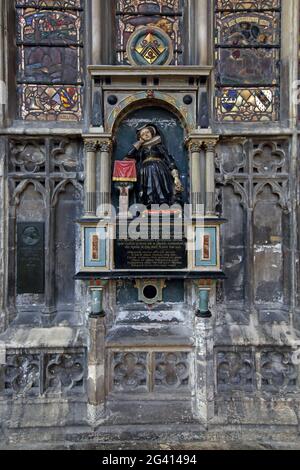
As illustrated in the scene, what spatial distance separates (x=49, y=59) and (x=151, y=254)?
12.8 feet

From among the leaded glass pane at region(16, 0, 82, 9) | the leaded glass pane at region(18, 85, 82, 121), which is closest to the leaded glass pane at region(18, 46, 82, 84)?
the leaded glass pane at region(18, 85, 82, 121)

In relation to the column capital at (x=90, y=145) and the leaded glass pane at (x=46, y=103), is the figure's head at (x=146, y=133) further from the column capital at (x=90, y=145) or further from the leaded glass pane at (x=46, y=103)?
the leaded glass pane at (x=46, y=103)

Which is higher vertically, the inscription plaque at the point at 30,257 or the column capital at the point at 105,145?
the column capital at the point at 105,145

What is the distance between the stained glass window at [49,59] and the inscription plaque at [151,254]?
8.23 feet

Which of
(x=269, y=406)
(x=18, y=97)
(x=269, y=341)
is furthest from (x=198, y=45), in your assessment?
(x=269, y=406)

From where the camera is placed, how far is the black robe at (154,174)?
484 cm

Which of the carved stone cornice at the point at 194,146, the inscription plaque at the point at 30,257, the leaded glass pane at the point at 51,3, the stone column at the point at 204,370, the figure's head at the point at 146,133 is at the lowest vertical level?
the stone column at the point at 204,370

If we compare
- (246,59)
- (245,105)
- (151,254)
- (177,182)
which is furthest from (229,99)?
(151,254)

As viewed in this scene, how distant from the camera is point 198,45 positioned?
4.90 m

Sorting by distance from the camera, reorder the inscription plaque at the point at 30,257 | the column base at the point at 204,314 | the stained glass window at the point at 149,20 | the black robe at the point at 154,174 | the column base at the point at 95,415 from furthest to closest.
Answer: the stained glass window at the point at 149,20 < the inscription plaque at the point at 30,257 < the black robe at the point at 154,174 < the column base at the point at 204,314 < the column base at the point at 95,415

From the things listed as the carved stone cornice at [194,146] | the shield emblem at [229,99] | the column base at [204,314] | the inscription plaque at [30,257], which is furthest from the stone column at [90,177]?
the shield emblem at [229,99]

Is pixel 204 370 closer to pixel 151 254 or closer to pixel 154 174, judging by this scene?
pixel 151 254
